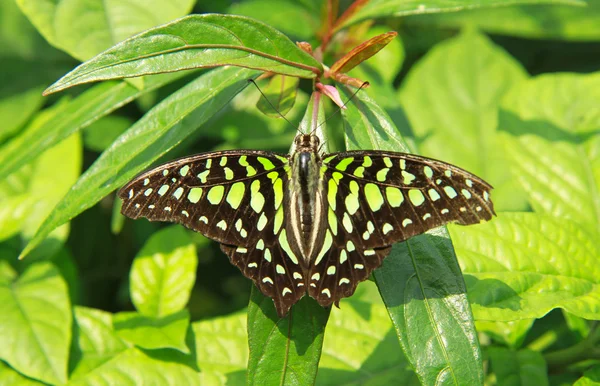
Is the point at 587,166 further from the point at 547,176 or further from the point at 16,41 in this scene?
the point at 16,41

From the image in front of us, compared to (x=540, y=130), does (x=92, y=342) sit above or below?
below

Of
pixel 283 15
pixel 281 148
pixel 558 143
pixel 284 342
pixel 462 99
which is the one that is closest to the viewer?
pixel 284 342

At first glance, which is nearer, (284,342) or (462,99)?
(284,342)

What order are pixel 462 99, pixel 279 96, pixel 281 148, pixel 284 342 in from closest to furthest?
pixel 284 342, pixel 279 96, pixel 281 148, pixel 462 99

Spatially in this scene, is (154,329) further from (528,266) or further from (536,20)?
(536,20)

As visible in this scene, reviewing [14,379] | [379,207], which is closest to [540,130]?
[379,207]

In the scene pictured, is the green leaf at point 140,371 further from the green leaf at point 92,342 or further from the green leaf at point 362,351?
the green leaf at point 362,351

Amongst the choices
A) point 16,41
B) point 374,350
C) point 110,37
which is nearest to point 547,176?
point 374,350

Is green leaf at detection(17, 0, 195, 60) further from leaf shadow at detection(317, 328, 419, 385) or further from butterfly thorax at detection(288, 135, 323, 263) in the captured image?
leaf shadow at detection(317, 328, 419, 385)
